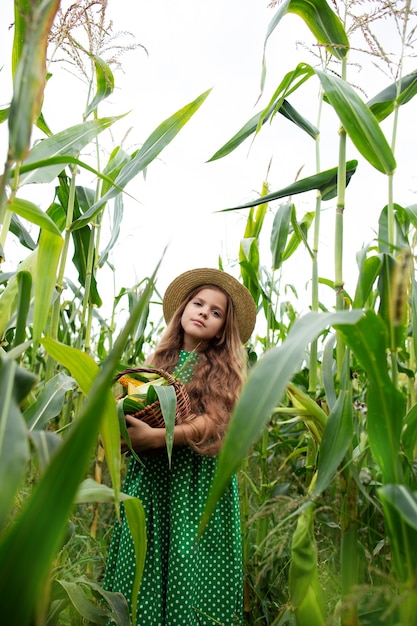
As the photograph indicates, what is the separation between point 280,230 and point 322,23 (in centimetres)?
66

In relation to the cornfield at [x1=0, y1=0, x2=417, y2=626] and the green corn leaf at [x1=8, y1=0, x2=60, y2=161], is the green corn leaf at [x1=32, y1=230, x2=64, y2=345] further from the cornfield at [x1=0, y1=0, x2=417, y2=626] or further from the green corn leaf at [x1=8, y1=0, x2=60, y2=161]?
the green corn leaf at [x1=8, y1=0, x2=60, y2=161]

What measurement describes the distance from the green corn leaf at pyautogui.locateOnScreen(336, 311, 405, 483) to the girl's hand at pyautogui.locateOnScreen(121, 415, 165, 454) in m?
0.72

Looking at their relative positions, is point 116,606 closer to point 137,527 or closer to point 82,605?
point 82,605

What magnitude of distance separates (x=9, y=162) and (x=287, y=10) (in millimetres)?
891

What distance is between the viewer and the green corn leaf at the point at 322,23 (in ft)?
3.72

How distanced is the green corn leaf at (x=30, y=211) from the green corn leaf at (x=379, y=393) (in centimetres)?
51

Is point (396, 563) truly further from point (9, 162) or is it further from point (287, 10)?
point (287, 10)

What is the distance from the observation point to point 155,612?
4.74ft

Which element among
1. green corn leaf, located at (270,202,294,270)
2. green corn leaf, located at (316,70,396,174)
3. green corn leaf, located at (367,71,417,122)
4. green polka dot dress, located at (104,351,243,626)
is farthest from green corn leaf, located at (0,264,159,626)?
green corn leaf, located at (270,202,294,270)

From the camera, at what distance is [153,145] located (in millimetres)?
1196

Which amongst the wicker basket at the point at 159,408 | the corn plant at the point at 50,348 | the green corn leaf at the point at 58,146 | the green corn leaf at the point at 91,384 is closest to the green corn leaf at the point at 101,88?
the corn plant at the point at 50,348

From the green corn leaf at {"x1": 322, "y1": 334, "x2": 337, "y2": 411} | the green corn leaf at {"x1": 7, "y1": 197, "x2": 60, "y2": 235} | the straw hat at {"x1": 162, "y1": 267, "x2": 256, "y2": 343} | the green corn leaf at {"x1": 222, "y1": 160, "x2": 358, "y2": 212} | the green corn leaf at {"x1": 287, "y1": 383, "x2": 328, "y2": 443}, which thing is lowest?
the green corn leaf at {"x1": 287, "y1": 383, "x2": 328, "y2": 443}

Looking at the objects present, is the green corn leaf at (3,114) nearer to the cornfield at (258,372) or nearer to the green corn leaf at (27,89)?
the cornfield at (258,372)

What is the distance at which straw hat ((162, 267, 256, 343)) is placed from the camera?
1.92m
